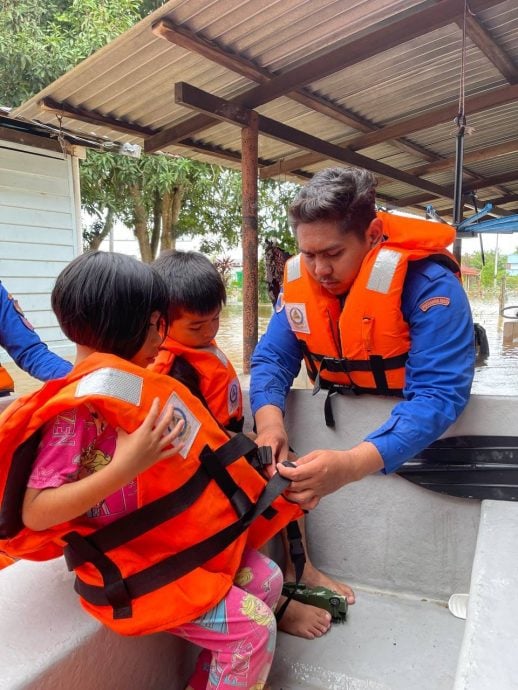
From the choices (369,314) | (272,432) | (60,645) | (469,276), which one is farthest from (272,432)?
(469,276)

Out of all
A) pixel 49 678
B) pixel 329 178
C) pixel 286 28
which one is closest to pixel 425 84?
pixel 286 28

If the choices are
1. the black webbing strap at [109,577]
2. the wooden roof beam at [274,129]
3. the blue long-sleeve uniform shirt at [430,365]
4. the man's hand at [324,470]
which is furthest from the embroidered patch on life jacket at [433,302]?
the wooden roof beam at [274,129]

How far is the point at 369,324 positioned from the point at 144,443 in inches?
34.7

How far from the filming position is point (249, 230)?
3.85m

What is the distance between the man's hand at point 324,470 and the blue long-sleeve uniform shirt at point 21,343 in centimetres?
134

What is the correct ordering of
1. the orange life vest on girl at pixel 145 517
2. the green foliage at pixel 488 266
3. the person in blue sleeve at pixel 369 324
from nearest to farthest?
the orange life vest on girl at pixel 145 517, the person in blue sleeve at pixel 369 324, the green foliage at pixel 488 266

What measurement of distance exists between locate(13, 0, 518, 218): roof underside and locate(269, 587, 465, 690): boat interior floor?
276cm

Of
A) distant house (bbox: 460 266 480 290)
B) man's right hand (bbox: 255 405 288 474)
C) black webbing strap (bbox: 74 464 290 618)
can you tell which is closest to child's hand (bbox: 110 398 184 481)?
black webbing strap (bbox: 74 464 290 618)

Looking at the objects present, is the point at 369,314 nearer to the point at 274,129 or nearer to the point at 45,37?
the point at 274,129

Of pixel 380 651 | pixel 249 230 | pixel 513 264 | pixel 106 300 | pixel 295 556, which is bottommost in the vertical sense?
pixel 380 651

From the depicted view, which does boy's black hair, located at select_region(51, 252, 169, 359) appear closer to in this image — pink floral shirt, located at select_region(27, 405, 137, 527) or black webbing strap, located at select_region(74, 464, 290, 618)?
pink floral shirt, located at select_region(27, 405, 137, 527)

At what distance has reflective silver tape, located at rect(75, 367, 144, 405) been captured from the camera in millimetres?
947

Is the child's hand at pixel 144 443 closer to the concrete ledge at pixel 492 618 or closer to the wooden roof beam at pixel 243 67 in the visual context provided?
the concrete ledge at pixel 492 618

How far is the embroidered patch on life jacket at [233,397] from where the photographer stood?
1770 mm
